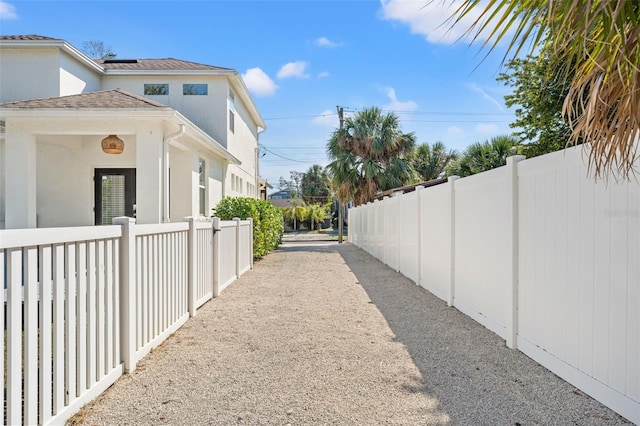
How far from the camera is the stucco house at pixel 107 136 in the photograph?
872 centimetres

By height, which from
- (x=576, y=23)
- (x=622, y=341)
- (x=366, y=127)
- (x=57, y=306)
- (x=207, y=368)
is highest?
(x=366, y=127)

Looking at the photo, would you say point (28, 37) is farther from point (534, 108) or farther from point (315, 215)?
point (315, 215)

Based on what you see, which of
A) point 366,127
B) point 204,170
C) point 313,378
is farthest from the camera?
point 366,127

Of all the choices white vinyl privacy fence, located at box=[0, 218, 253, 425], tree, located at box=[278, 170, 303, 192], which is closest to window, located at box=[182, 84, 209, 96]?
white vinyl privacy fence, located at box=[0, 218, 253, 425]

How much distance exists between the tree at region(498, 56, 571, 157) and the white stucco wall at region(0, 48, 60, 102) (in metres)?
12.2

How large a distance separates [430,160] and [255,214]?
17.7 metres

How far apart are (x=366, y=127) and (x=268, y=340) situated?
18396 millimetres

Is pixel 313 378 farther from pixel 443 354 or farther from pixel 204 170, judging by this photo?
pixel 204 170

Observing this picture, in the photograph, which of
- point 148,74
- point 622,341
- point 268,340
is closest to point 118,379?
point 268,340

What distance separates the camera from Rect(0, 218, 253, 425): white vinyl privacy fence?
228 centimetres

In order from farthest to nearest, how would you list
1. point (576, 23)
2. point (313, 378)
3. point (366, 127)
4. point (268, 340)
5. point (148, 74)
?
point (366, 127) → point (148, 74) → point (268, 340) → point (313, 378) → point (576, 23)

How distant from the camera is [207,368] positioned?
12.5 ft

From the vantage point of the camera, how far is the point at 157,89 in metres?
14.0

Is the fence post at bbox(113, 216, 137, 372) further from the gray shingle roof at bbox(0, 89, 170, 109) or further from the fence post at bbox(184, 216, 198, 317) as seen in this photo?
the gray shingle roof at bbox(0, 89, 170, 109)
